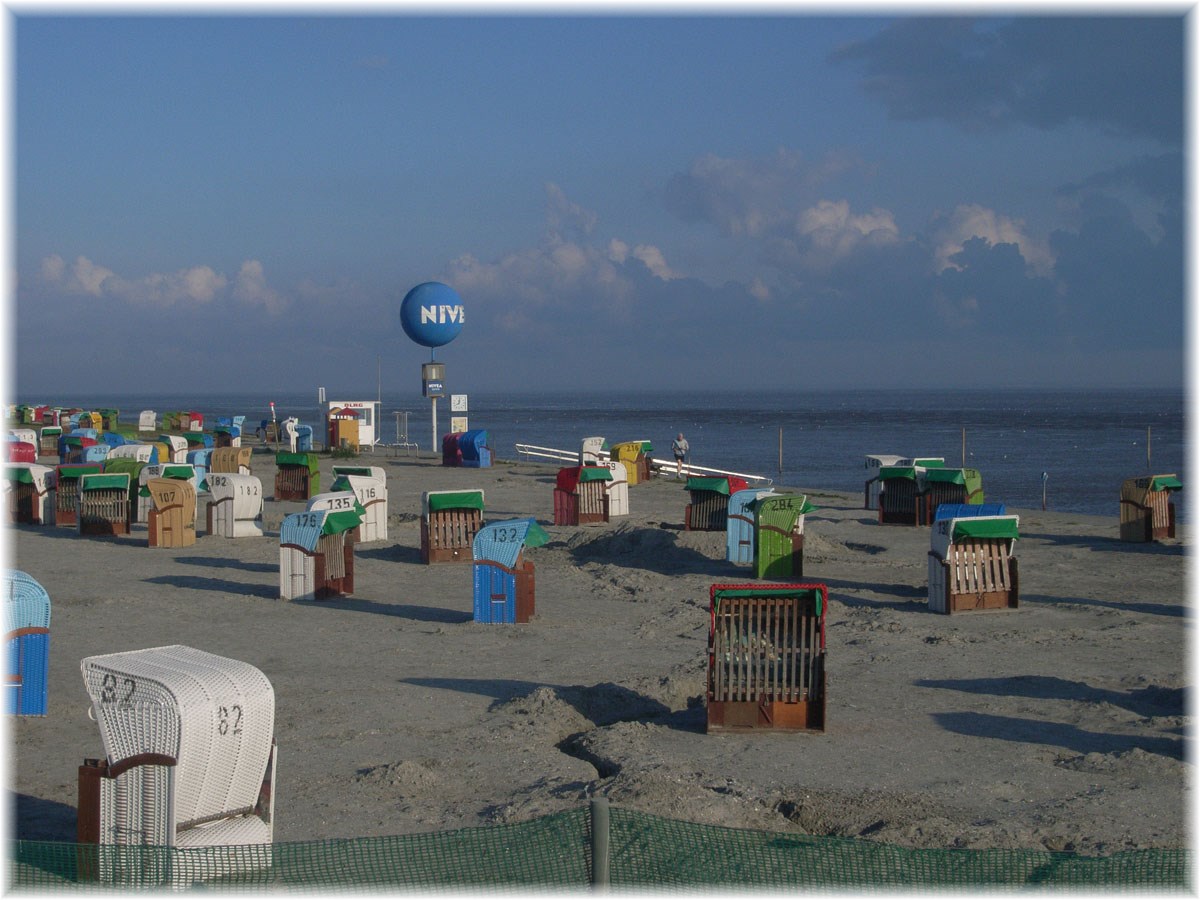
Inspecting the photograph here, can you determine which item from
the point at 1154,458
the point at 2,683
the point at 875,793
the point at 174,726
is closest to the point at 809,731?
the point at 875,793

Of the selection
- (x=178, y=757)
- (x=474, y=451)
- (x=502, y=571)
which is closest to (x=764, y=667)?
(x=178, y=757)

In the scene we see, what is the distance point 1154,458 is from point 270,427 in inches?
1997

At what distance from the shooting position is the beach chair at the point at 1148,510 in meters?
25.8

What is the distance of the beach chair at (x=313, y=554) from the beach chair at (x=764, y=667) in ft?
28.4

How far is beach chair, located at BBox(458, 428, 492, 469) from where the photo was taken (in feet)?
156

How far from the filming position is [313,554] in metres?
19.5

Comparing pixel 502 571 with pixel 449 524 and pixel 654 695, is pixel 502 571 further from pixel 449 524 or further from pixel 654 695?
pixel 449 524

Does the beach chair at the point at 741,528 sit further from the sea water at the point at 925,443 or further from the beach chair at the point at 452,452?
the beach chair at the point at 452,452

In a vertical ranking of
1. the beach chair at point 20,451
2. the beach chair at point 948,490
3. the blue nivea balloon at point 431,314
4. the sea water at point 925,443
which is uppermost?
the blue nivea balloon at point 431,314

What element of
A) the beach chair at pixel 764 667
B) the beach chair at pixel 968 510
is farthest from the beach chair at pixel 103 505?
the beach chair at pixel 764 667

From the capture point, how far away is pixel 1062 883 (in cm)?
704

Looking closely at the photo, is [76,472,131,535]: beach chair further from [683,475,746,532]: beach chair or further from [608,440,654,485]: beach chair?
[608,440,654,485]: beach chair

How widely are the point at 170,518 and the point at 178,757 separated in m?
19.0

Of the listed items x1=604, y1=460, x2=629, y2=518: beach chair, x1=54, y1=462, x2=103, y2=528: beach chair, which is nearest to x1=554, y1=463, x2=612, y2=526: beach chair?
x1=604, y1=460, x2=629, y2=518: beach chair
